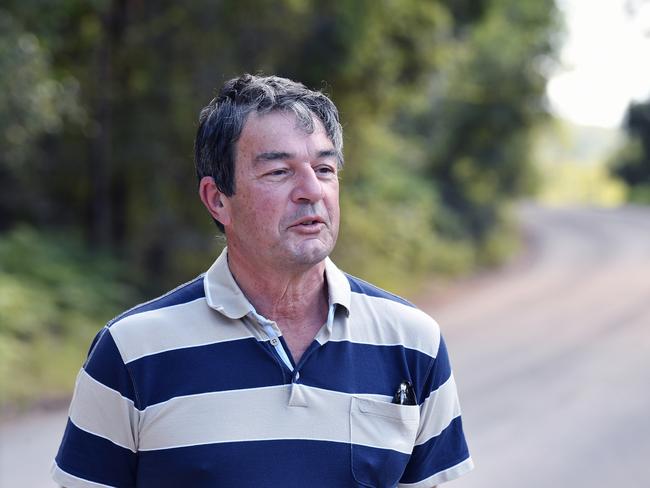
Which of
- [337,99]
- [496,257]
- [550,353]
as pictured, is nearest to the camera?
[550,353]

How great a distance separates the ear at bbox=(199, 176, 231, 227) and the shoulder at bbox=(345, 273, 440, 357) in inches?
13.9

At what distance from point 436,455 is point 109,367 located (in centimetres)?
81

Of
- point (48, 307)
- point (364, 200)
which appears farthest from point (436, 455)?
point (364, 200)

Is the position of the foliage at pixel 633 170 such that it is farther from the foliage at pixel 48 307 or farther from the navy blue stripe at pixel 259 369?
the navy blue stripe at pixel 259 369

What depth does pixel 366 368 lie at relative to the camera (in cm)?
222

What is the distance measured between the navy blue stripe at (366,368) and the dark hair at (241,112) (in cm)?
45

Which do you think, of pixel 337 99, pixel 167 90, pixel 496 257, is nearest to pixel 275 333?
pixel 167 90

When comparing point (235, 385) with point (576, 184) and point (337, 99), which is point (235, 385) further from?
point (576, 184)

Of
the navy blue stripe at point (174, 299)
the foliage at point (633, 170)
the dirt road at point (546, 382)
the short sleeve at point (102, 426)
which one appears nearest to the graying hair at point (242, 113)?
the navy blue stripe at point (174, 299)

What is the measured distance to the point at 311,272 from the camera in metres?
2.32

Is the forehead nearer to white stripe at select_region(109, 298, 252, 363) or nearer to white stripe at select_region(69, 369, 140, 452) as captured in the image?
white stripe at select_region(109, 298, 252, 363)

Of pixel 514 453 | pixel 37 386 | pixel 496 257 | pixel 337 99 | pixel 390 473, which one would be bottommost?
pixel 390 473

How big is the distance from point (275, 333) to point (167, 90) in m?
11.7

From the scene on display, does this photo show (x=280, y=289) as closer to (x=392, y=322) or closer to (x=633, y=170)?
(x=392, y=322)
